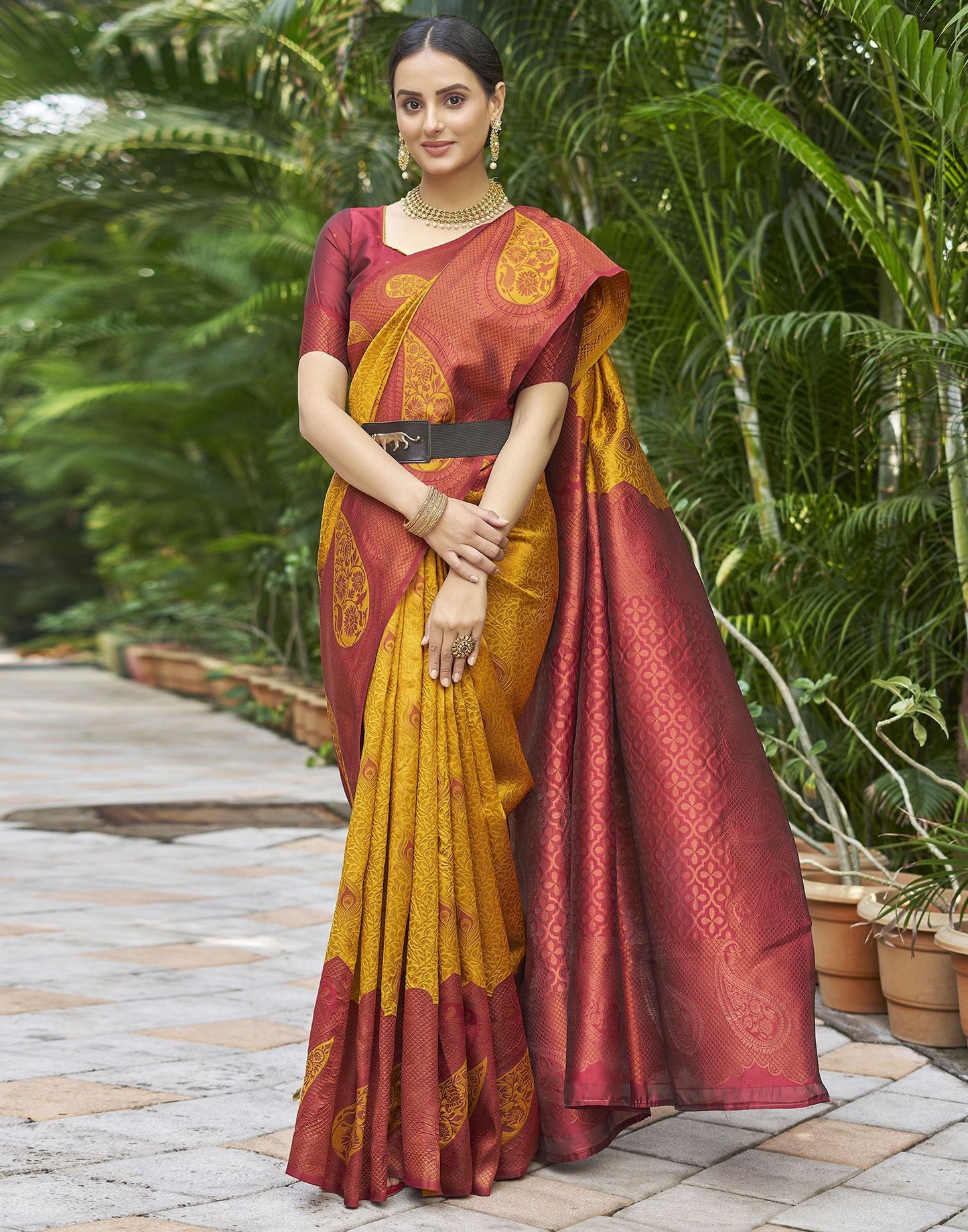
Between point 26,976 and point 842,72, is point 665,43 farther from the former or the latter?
point 26,976

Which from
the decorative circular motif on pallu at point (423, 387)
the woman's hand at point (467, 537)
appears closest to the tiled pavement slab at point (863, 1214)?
the woman's hand at point (467, 537)

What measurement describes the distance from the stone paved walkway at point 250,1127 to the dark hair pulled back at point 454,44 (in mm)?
1650

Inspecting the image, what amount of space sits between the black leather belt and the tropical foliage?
3.35 ft

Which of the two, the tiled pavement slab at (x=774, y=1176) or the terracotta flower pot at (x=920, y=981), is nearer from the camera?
the tiled pavement slab at (x=774, y=1176)

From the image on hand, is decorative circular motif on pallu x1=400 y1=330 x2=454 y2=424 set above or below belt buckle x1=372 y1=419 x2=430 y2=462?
above

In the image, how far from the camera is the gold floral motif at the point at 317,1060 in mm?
2033

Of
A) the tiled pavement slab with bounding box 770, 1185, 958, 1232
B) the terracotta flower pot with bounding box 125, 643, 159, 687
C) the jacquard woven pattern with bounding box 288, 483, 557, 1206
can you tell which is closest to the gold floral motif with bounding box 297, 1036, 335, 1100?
the jacquard woven pattern with bounding box 288, 483, 557, 1206

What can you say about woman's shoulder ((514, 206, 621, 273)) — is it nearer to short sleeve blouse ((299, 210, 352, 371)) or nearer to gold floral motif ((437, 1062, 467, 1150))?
short sleeve blouse ((299, 210, 352, 371))

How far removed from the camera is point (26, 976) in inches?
128

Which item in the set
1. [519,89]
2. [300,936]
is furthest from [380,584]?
[519,89]

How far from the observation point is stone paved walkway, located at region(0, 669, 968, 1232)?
6.57ft

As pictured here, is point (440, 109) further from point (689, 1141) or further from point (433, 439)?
point (689, 1141)

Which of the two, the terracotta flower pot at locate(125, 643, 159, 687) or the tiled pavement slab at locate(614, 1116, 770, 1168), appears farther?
the terracotta flower pot at locate(125, 643, 159, 687)

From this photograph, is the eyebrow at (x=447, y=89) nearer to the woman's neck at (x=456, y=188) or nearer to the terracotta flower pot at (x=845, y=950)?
the woman's neck at (x=456, y=188)
